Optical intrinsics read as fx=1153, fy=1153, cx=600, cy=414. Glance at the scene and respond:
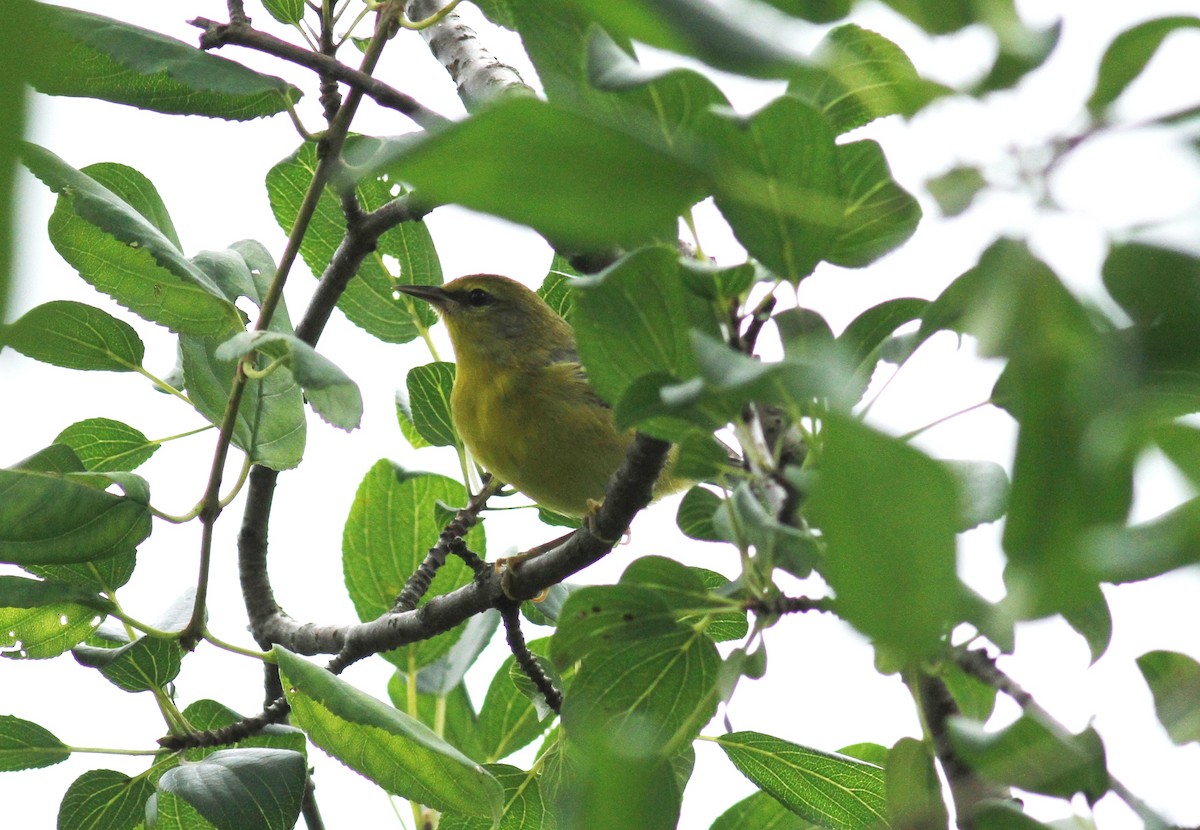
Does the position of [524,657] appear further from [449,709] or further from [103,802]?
[103,802]

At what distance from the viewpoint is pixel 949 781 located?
2.71ft

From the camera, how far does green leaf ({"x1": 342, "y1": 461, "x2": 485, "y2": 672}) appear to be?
2977 millimetres

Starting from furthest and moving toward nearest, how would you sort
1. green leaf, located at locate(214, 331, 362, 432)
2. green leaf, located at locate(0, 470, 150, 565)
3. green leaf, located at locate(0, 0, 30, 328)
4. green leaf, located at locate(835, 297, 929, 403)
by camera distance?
1. green leaf, located at locate(0, 470, 150, 565)
2. green leaf, located at locate(214, 331, 362, 432)
3. green leaf, located at locate(835, 297, 929, 403)
4. green leaf, located at locate(0, 0, 30, 328)

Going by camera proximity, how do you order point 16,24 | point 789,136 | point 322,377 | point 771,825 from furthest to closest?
point 771,825 < point 322,377 < point 789,136 < point 16,24

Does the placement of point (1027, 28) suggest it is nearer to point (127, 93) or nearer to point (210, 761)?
point (127, 93)

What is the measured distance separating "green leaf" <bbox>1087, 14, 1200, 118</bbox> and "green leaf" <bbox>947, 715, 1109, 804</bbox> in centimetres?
33

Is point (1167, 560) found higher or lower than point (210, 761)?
lower

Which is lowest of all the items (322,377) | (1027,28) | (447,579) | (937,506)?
(937,506)

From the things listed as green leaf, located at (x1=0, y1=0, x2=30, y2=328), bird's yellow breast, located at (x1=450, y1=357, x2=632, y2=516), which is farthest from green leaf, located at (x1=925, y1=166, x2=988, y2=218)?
bird's yellow breast, located at (x1=450, y1=357, x2=632, y2=516)

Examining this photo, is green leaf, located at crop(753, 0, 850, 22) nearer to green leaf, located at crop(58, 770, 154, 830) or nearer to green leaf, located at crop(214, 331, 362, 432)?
green leaf, located at crop(214, 331, 362, 432)

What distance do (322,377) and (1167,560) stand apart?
98cm

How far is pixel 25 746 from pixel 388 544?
1.07 metres

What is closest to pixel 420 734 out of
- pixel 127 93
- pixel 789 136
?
pixel 789 136

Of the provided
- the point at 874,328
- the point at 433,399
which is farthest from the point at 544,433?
the point at 874,328
